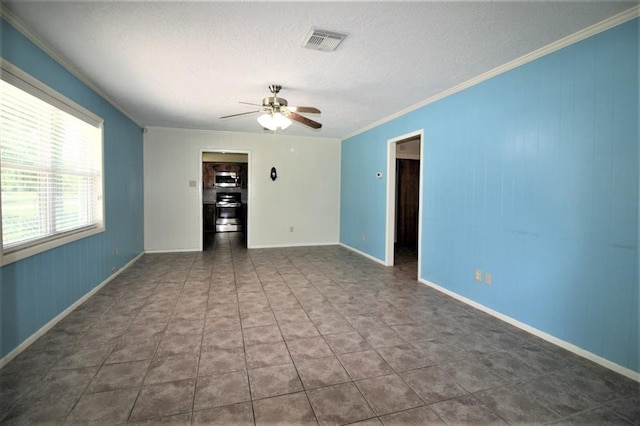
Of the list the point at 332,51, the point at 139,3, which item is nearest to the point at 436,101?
the point at 332,51

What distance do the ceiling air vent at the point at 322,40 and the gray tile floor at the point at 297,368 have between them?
2.45 metres

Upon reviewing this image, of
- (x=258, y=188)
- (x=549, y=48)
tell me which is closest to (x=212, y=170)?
(x=258, y=188)

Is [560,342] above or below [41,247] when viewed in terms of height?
below

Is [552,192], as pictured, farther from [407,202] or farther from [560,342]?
[407,202]

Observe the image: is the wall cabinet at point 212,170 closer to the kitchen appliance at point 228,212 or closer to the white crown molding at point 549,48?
the kitchen appliance at point 228,212

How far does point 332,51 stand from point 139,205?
15.5 feet

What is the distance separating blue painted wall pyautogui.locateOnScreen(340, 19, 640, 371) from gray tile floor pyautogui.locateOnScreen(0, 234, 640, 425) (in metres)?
0.33

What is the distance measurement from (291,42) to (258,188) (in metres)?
4.35

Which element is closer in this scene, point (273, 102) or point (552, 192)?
point (552, 192)

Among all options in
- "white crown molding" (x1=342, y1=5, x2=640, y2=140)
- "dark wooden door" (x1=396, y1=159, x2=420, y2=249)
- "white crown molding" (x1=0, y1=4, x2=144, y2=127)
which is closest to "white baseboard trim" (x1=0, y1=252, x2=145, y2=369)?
"white crown molding" (x1=0, y1=4, x2=144, y2=127)

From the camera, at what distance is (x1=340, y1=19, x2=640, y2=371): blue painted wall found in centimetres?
213

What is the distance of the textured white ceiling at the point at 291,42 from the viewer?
2.08m

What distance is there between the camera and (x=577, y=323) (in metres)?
2.38

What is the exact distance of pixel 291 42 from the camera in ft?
8.29
